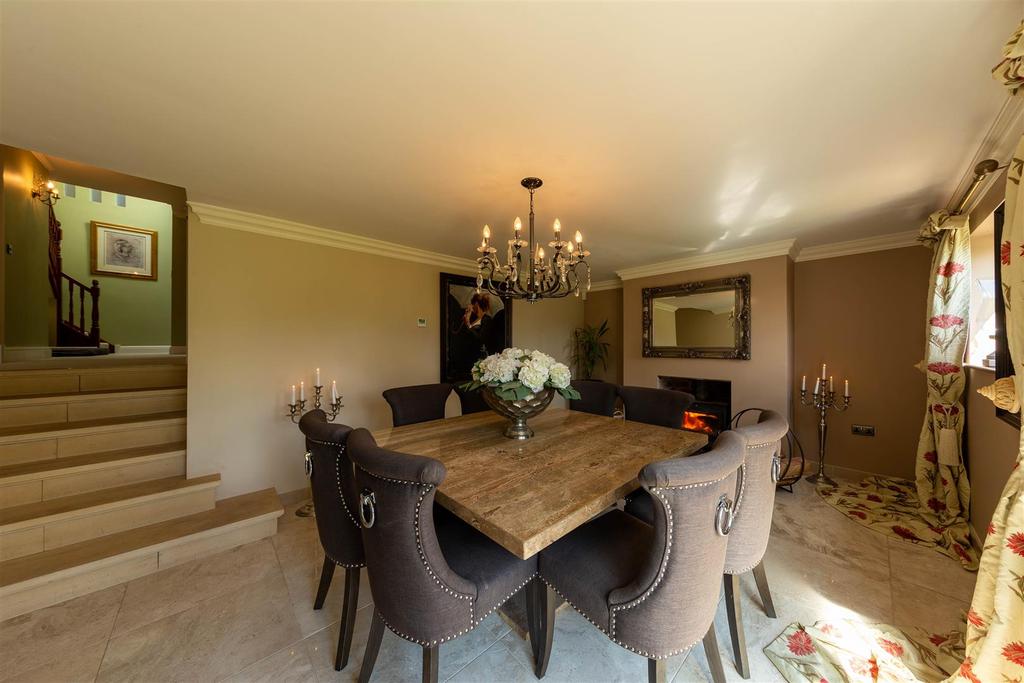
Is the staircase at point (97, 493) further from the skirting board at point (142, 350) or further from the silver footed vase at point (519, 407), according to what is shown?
the skirting board at point (142, 350)

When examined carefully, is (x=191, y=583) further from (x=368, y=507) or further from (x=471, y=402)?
(x=471, y=402)

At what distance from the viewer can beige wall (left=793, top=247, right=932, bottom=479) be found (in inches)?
114

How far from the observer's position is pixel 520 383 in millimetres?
1687

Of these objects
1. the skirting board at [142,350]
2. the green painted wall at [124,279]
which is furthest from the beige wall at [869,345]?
the green painted wall at [124,279]

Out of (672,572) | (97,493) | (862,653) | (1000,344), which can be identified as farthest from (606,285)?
(97,493)

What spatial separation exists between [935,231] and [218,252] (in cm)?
492

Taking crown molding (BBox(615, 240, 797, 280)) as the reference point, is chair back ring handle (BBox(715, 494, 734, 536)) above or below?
below

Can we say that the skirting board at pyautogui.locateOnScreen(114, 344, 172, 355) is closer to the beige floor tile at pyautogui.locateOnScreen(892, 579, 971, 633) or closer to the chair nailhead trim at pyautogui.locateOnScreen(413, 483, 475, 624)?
the chair nailhead trim at pyautogui.locateOnScreen(413, 483, 475, 624)

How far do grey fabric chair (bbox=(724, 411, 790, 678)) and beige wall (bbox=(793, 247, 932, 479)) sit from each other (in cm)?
276

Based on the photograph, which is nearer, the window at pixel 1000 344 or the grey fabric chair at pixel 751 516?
the grey fabric chair at pixel 751 516

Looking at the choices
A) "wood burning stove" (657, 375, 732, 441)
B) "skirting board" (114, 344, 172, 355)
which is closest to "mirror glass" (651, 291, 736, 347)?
"wood burning stove" (657, 375, 732, 441)

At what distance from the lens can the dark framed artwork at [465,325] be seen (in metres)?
3.65

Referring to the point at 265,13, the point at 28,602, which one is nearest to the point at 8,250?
the point at 28,602

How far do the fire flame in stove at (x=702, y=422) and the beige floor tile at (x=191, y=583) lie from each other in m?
3.85
